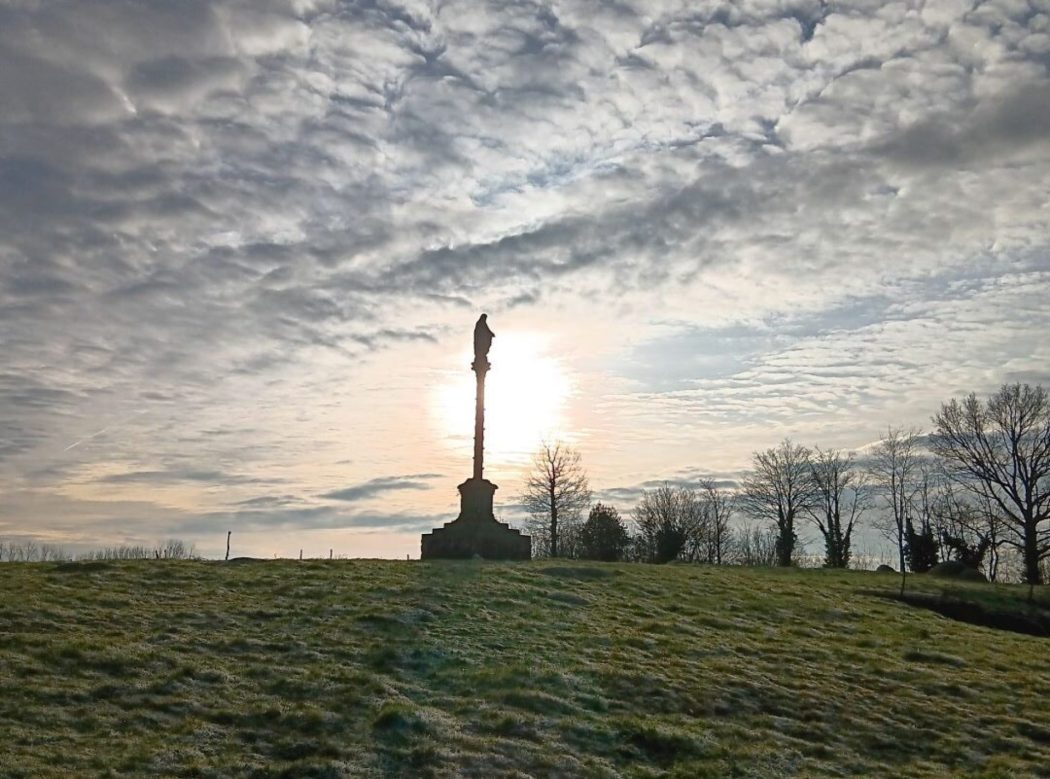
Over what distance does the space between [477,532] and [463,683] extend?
58.9 feet

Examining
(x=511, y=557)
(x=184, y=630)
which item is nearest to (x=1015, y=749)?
(x=184, y=630)

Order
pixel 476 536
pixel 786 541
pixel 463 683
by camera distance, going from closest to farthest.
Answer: pixel 463 683, pixel 476 536, pixel 786 541

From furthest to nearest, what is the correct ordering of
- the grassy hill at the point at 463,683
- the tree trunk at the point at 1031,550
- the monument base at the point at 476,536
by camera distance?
the tree trunk at the point at 1031,550 → the monument base at the point at 476,536 → the grassy hill at the point at 463,683

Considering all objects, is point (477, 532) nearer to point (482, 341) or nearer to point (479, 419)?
point (479, 419)

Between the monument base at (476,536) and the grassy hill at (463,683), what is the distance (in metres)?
6.73

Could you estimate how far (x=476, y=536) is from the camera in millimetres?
35312

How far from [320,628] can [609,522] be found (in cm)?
4568

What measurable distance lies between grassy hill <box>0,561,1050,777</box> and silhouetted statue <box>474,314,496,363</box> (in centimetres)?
1205

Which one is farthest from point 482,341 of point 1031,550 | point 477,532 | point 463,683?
point 1031,550

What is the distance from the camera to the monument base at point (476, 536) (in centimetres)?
3528

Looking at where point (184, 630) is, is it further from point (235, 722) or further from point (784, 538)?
point (784, 538)

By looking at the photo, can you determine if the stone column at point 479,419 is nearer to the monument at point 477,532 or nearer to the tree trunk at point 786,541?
the monument at point 477,532

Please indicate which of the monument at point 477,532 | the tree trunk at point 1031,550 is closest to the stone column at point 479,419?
the monument at point 477,532

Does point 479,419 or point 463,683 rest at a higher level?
point 479,419
